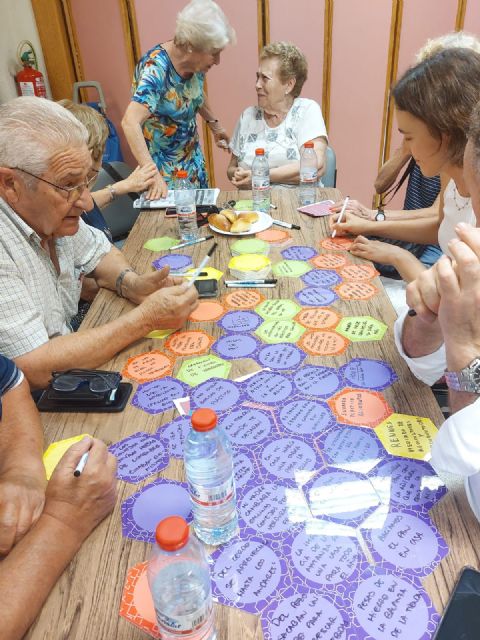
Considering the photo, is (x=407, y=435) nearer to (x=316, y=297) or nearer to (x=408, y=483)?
(x=408, y=483)

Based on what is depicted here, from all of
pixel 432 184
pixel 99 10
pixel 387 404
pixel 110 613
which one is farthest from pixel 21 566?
pixel 99 10

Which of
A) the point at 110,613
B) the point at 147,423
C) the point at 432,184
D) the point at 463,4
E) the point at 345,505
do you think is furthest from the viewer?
the point at 463,4

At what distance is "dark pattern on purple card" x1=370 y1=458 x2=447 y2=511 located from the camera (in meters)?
0.85

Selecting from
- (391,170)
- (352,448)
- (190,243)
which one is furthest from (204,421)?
(391,170)

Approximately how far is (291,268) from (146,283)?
50cm

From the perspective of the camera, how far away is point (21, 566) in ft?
2.42

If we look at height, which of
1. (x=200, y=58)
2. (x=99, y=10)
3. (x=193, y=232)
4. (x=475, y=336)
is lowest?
(x=193, y=232)

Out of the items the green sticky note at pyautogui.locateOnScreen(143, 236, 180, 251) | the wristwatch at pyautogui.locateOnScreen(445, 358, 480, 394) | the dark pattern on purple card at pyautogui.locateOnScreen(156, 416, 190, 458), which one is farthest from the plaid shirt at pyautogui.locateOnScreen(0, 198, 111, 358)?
the wristwatch at pyautogui.locateOnScreen(445, 358, 480, 394)

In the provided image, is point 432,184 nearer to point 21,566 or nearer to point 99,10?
point 21,566

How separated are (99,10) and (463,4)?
2.76m

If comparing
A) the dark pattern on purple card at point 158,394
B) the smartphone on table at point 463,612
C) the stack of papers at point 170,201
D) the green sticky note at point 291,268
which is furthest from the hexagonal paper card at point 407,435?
the stack of papers at point 170,201

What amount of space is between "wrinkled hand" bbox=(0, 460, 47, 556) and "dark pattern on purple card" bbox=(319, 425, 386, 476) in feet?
1.75

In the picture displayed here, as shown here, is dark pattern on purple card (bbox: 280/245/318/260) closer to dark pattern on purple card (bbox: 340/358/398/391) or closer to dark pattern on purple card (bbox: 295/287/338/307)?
dark pattern on purple card (bbox: 295/287/338/307)

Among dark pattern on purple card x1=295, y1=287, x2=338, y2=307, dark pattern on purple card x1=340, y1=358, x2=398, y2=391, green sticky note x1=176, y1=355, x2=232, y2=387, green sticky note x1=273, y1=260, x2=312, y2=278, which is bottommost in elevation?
green sticky note x1=273, y1=260, x2=312, y2=278
